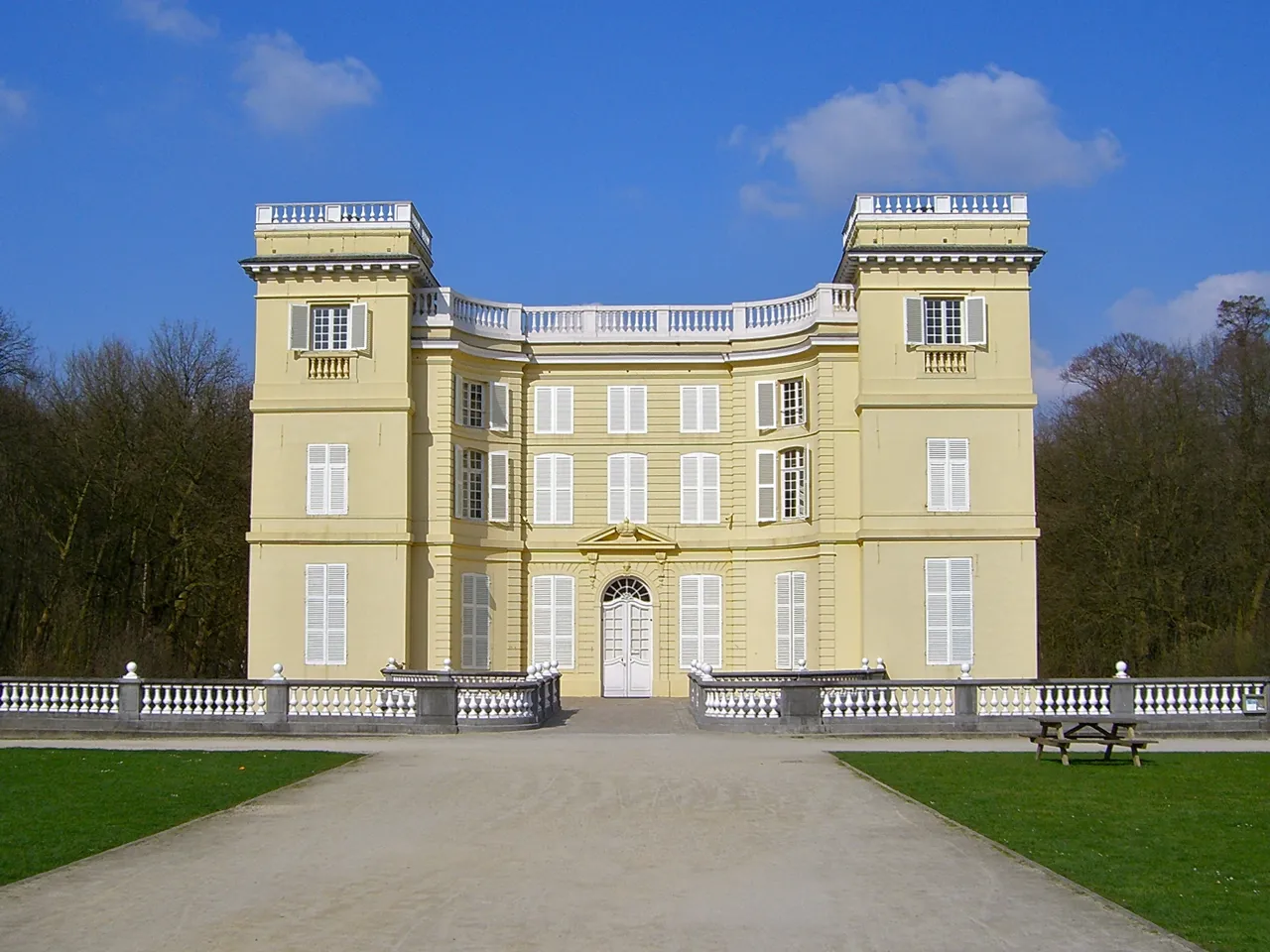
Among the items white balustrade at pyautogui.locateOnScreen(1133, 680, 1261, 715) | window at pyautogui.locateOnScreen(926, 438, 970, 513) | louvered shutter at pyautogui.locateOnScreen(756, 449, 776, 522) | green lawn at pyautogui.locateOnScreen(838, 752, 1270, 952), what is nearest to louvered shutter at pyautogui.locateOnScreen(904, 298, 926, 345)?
window at pyautogui.locateOnScreen(926, 438, 970, 513)

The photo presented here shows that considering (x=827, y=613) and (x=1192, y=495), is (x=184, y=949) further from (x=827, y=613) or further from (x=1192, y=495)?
(x=1192, y=495)

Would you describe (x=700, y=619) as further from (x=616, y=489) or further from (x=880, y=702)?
(x=880, y=702)

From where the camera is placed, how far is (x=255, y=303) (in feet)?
103

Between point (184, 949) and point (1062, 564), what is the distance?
37194 millimetres

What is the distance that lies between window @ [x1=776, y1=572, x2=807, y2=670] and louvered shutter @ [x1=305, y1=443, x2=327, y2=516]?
415 inches

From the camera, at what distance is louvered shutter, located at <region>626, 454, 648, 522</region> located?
33.8 meters

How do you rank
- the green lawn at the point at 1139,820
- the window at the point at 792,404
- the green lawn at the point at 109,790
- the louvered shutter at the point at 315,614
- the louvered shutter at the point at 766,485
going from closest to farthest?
1. the green lawn at the point at 1139,820
2. the green lawn at the point at 109,790
3. the louvered shutter at the point at 315,614
4. the window at the point at 792,404
5. the louvered shutter at the point at 766,485

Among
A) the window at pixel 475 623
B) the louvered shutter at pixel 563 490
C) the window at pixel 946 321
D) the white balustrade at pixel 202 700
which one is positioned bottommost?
the white balustrade at pixel 202 700

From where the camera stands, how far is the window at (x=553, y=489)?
33.6 m

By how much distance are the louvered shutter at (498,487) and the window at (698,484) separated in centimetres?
420

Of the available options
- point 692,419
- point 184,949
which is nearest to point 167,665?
point 692,419

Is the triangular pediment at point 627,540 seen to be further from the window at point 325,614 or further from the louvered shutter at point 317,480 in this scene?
the louvered shutter at point 317,480

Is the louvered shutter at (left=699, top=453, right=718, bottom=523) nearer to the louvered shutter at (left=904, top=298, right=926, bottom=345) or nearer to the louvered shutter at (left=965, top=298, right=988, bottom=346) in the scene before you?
the louvered shutter at (left=904, top=298, right=926, bottom=345)

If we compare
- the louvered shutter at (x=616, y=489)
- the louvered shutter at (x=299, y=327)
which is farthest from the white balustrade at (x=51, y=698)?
the louvered shutter at (x=616, y=489)
